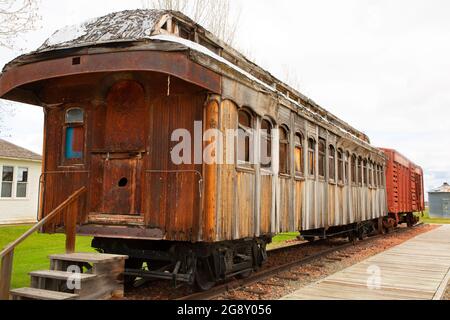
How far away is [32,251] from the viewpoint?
1122 centimetres

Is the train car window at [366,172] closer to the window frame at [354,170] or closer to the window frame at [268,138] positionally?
the window frame at [354,170]

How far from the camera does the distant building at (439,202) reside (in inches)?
1622

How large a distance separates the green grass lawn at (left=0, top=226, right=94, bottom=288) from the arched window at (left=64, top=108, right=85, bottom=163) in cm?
225

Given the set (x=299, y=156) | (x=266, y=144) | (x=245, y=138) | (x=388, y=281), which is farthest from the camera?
(x=299, y=156)

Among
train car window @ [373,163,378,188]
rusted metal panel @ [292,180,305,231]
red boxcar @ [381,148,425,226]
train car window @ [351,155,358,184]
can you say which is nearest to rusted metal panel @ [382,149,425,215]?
red boxcar @ [381,148,425,226]

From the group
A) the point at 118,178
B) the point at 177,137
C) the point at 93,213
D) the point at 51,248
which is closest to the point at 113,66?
the point at 177,137

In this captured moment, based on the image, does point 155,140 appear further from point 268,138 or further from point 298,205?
point 298,205

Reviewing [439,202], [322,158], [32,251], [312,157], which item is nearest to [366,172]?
[322,158]

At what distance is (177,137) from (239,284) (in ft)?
8.72

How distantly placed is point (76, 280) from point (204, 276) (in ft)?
7.30

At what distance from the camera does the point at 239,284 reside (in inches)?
285

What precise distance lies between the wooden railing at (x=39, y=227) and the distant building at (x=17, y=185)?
570 inches

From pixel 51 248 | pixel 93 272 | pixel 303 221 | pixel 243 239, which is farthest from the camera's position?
pixel 51 248
